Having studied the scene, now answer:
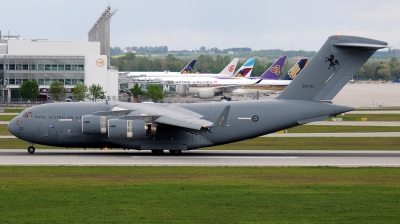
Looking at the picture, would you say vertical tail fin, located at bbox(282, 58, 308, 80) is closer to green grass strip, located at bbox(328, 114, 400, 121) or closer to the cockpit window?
green grass strip, located at bbox(328, 114, 400, 121)

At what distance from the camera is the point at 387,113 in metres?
72.1

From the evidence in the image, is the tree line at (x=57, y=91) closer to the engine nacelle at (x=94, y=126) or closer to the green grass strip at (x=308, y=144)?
the green grass strip at (x=308, y=144)

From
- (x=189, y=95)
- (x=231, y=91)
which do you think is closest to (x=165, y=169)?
(x=189, y=95)

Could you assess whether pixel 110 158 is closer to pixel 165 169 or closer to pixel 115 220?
pixel 165 169

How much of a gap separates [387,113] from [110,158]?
44.6 meters

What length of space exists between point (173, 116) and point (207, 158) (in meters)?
2.72

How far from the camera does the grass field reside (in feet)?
64.4

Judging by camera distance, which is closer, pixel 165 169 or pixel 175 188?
pixel 175 188

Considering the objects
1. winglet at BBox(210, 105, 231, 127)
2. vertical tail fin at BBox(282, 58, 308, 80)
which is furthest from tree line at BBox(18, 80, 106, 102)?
winglet at BBox(210, 105, 231, 127)

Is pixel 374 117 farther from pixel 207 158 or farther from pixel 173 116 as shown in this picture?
pixel 173 116

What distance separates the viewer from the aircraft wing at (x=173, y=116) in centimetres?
3303

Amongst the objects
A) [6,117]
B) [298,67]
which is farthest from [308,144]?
[298,67]

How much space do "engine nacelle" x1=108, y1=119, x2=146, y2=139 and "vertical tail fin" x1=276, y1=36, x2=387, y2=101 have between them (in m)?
8.23

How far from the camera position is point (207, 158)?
3491 cm
